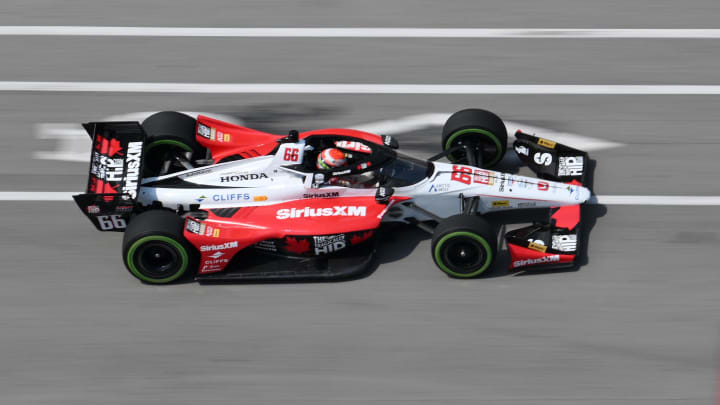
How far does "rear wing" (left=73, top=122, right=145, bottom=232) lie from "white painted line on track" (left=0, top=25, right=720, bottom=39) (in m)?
4.82

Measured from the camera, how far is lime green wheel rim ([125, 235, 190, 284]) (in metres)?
9.32

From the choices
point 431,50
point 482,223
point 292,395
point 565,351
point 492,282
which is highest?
point 431,50

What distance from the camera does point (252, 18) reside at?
15109 millimetres

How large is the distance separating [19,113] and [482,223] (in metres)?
7.53

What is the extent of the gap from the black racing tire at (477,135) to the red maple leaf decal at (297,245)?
2427 mm

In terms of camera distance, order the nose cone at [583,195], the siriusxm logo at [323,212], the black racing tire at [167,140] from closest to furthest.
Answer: the siriusxm logo at [323,212], the nose cone at [583,195], the black racing tire at [167,140]

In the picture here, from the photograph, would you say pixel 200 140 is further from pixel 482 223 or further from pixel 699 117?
pixel 699 117

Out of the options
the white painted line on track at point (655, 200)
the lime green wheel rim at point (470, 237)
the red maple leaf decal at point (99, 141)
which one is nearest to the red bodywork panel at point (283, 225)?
the lime green wheel rim at point (470, 237)

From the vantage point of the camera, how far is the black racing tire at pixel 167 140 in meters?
10.7

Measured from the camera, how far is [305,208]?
9797 millimetres

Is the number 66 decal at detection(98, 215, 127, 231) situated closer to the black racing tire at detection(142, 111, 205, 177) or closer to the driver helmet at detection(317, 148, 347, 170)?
the black racing tire at detection(142, 111, 205, 177)

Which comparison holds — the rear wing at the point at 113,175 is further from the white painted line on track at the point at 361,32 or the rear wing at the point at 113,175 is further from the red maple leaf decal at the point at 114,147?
the white painted line on track at the point at 361,32

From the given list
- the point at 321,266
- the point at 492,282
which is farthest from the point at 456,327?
the point at 321,266

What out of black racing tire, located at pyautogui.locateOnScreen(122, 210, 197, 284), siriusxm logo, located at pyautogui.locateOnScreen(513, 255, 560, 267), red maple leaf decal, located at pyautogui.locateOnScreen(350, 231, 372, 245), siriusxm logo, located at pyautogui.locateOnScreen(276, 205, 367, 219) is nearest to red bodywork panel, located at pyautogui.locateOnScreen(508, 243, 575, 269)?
siriusxm logo, located at pyautogui.locateOnScreen(513, 255, 560, 267)
